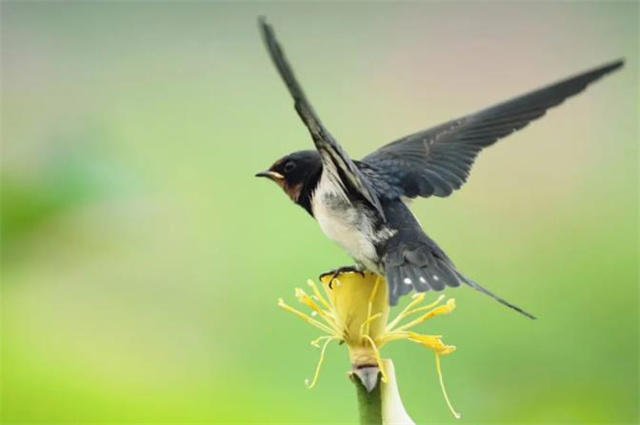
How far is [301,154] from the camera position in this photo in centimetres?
149

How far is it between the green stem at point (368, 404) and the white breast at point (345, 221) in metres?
0.47

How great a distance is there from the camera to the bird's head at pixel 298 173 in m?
1.47

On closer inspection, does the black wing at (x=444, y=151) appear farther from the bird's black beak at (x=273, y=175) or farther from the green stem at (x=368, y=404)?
the green stem at (x=368, y=404)

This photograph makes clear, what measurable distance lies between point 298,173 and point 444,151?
206mm

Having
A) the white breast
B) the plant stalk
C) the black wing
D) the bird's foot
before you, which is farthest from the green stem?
the black wing

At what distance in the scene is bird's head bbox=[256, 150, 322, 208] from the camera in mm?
1470

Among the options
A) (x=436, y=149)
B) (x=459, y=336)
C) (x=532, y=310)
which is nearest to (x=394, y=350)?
(x=459, y=336)

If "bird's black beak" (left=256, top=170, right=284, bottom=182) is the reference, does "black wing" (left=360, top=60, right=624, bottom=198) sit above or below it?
above

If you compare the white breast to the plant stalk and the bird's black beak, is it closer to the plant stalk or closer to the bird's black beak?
the bird's black beak

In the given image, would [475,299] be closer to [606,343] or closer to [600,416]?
[606,343]

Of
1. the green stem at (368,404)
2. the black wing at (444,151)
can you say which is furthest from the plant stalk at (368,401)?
the black wing at (444,151)

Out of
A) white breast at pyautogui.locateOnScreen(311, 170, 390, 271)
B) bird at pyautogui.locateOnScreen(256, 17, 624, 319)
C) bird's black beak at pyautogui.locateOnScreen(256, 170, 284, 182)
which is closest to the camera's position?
bird at pyautogui.locateOnScreen(256, 17, 624, 319)

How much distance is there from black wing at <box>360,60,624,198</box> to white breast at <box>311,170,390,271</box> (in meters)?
0.07

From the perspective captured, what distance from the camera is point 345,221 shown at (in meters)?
1.40
